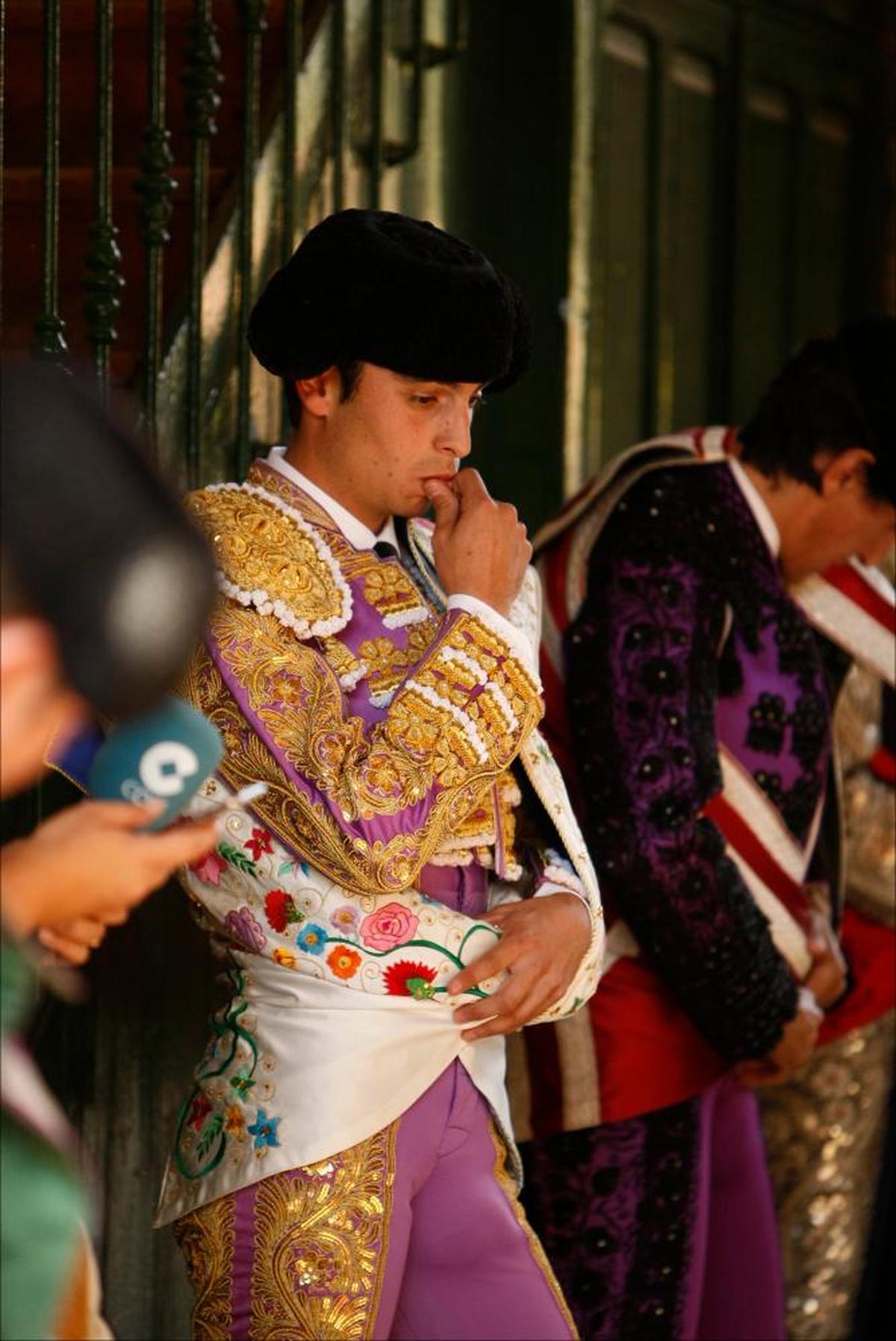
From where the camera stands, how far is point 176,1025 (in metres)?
3.35

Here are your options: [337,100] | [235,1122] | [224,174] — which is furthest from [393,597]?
[224,174]

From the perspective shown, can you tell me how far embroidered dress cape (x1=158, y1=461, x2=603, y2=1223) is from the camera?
2189 mm

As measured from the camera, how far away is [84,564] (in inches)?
53.4

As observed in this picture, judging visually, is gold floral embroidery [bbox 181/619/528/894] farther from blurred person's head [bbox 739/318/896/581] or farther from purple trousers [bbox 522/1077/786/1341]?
blurred person's head [bbox 739/318/896/581]

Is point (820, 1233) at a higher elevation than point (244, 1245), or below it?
below

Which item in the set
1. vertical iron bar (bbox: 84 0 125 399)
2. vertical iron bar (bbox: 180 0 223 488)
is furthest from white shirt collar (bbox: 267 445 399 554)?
vertical iron bar (bbox: 180 0 223 488)

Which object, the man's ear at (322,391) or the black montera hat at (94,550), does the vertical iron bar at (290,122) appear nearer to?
the man's ear at (322,391)

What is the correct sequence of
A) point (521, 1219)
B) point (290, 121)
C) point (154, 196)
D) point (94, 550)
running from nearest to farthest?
point (94, 550) < point (521, 1219) < point (154, 196) < point (290, 121)

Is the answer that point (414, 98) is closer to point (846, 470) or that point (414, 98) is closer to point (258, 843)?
point (846, 470)

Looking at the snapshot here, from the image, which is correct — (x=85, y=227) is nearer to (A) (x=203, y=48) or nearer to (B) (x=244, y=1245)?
(A) (x=203, y=48)

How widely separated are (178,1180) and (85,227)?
2010 mm

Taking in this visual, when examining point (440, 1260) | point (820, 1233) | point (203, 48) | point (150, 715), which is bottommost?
point (820, 1233)

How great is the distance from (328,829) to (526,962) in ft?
0.94

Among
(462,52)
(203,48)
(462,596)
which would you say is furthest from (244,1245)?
(462,52)
